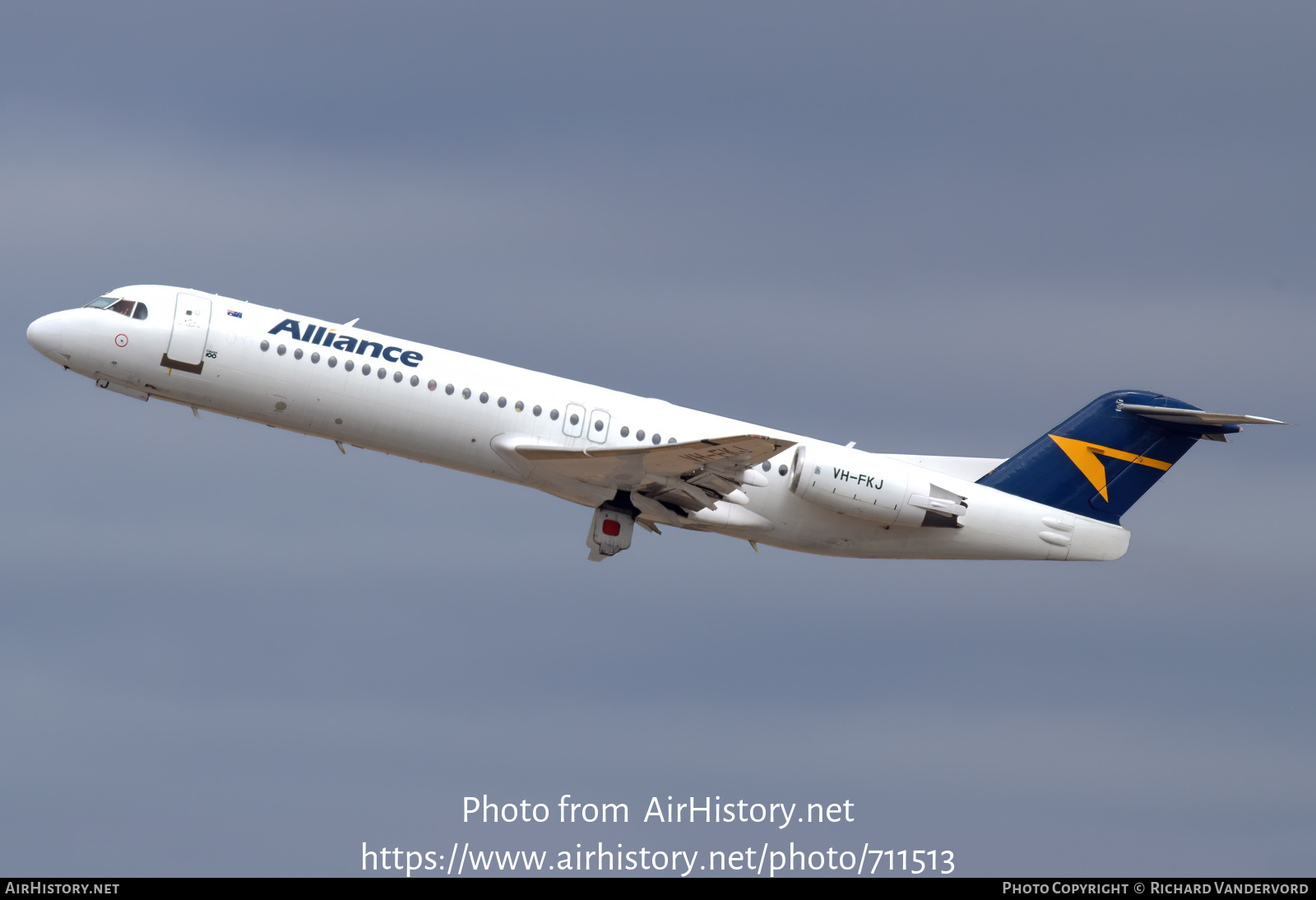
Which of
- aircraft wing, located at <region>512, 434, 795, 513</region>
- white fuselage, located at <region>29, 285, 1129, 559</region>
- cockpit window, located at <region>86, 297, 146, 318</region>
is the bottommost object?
aircraft wing, located at <region>512, 434, 795, 513</region>

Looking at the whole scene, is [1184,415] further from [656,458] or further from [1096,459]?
[656,458]

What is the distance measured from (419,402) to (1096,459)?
19050 millimetres

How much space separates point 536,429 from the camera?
3691 centimetres

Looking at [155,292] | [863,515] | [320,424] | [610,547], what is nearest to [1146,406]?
[863,515]

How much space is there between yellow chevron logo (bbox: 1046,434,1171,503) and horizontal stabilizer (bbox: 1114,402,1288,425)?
1.21 metres

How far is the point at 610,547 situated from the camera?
38125mm

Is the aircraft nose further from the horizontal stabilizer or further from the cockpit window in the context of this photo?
the horizontal stabilizer

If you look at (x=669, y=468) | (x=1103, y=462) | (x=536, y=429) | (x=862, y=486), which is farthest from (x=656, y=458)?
(x=1103, y=462)

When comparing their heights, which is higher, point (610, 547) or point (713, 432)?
point (713, 432)

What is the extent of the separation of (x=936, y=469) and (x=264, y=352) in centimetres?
1865

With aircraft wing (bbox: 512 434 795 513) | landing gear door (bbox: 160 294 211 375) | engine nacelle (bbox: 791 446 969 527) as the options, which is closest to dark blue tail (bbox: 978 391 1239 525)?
engine nacelle (bbox: 791 446 969 527)

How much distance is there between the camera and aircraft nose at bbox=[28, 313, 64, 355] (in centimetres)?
3625

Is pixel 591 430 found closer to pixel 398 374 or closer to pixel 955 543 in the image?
pixel 398 374

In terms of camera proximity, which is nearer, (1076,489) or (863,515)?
(863,515)
